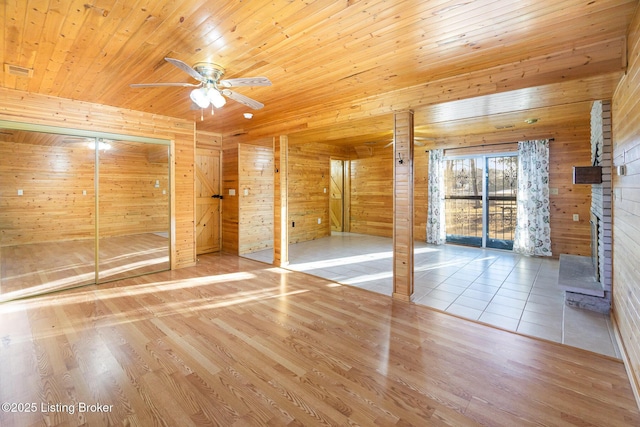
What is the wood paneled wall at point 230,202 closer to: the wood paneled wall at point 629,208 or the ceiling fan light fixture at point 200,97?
the ceiling fan light fixture at point 200,97

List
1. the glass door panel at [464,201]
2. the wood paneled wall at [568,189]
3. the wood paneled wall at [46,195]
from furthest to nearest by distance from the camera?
the glass door panel at [464,201] → the wood paneled wall at [46,195] → the wood paneled wall at [568,189]

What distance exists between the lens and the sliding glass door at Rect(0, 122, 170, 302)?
14.8 feet

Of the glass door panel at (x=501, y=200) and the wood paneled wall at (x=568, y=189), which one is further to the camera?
the glass door panel at (x=501, y=200)

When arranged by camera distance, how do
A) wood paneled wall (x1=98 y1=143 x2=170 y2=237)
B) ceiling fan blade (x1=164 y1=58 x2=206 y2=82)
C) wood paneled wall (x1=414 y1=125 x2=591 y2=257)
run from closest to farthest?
ceiling fan blade (x1=164 y1=58 x2=206 y2=82)
wood paneled wall (x1=98 y1=143 x2=170 y2=237)
wood paneled wall (x1=414 y1=125 x2=591 y2=257)

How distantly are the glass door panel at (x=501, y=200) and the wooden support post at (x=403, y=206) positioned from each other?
4.11 m

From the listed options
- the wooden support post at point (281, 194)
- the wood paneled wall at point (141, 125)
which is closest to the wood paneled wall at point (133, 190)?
the wood paneled wall at point (141, 125)

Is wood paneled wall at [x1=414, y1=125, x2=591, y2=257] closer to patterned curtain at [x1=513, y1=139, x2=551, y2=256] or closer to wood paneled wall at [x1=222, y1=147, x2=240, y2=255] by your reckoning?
patterned curtain at [x1=513, y1=139, x2=551, y2=256]

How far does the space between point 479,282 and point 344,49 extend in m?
3.69

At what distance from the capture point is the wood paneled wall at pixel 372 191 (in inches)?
328

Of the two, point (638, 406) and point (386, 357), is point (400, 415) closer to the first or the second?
point (386, 357)

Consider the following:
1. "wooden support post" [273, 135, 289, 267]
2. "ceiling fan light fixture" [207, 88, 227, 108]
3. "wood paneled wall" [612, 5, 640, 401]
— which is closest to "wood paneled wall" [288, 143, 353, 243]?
"wooden support post" [273, 135, 289, 267]

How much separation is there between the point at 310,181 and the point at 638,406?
274 inches

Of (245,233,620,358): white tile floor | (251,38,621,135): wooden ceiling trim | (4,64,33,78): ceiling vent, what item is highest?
(4,64,33,78): ceiling vent

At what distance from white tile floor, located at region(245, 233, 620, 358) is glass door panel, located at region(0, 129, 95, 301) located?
3.37m
